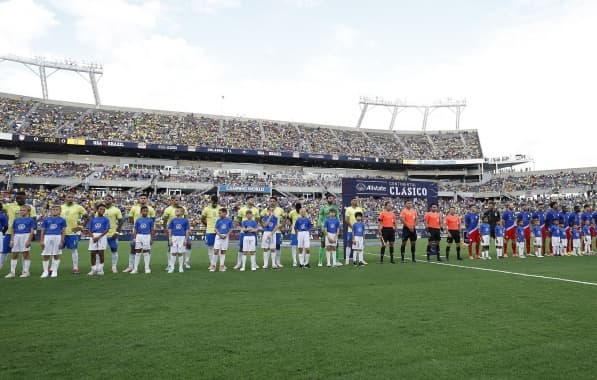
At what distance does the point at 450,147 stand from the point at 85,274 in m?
61.1

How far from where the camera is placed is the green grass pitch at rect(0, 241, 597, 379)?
3539 millimetres

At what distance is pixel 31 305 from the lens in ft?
20.8

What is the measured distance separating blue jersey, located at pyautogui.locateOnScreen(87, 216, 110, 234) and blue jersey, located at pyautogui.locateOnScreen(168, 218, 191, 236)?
159cm

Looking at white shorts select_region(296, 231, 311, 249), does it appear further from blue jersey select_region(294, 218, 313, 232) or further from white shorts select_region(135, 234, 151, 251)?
white shorts select_region(135, 234, 151, 251)

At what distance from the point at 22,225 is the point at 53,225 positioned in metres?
0.77

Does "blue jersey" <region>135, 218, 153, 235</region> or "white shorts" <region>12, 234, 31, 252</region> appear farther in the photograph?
"blue jersey" <region>135, 218, 153, 235</region>

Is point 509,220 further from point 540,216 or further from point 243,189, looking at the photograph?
point 243,189

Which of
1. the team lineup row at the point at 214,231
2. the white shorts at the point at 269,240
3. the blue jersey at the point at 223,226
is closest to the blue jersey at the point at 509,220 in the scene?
the team lineup row at the point at 214,231

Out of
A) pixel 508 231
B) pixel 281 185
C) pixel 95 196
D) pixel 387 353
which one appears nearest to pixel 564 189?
pixel 281 185

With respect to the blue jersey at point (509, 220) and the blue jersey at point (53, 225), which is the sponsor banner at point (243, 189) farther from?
the blue jersey at point (53, 225)

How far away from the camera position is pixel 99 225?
10695 mm

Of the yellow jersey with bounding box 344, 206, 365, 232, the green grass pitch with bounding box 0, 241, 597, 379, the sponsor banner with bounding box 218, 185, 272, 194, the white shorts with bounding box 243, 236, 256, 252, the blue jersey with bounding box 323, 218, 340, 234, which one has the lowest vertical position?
the green grass pitch with bounding box 0, 241, 597, 379

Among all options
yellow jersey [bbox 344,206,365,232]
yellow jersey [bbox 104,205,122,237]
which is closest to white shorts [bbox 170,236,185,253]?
yellow jersey [bbox 104,205,122,237]

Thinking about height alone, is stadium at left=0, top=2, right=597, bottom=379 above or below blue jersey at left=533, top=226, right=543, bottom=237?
below
